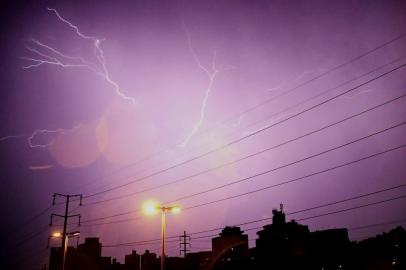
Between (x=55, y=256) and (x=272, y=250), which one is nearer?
(x=272, y=250)

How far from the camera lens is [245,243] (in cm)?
6206

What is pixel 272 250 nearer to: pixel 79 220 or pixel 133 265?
pixel 79 220

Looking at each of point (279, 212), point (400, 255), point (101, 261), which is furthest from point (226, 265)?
point (101, 261)

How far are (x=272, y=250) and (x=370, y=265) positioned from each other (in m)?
16.6

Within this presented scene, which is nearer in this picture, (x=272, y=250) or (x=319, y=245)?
(x=272, y=250)

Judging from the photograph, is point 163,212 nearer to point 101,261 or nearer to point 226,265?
point 226,265

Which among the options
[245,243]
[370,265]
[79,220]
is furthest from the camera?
[245,243]

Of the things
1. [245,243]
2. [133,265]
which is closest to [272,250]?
[245,243]

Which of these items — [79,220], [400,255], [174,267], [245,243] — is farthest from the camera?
[174,267]

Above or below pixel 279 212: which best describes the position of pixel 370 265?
below

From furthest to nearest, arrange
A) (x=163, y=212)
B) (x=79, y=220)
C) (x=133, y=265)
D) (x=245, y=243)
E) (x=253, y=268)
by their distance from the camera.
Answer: (x=133, y=265) → (x=245, y=243) → (x=253, y=268) → (x=79, y=220) → (x=163, y=212)

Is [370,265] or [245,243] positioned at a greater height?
[245,243]

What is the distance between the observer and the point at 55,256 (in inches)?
3900

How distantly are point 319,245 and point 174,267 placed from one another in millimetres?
39507
